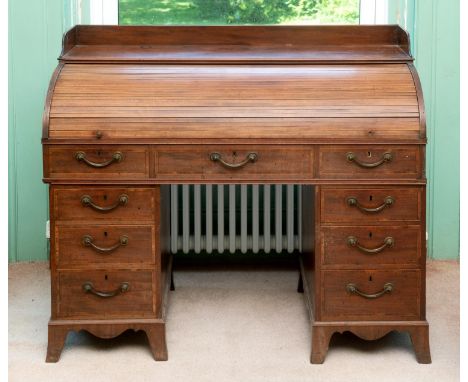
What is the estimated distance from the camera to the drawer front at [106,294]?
2.93 meters

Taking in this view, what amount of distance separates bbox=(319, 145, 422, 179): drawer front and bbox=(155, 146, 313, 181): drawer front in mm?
74

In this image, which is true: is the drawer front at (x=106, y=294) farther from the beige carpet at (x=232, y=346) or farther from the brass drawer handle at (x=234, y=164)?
the brass drawer handle at (x=234, y=164)

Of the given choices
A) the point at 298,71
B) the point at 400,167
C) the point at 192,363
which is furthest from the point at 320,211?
the point at 192,363

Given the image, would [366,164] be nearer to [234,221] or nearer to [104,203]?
[104,203]

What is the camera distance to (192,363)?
9.57 feet

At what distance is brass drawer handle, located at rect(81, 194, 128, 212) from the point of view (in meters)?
2.89

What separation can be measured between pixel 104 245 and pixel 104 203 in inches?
7.0

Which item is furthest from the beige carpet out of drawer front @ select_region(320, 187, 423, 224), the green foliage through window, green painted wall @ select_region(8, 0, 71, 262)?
the green foliage through window

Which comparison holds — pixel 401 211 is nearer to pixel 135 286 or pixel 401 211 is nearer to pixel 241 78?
pixel 241 78

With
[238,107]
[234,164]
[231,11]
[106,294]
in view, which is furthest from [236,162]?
[231,11]

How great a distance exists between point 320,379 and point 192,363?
0.53m

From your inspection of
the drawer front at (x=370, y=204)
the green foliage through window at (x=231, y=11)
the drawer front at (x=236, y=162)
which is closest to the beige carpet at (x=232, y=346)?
the drawer front at (x=370, y=204)

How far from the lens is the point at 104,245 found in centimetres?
293

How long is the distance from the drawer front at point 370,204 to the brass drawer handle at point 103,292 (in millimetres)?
873
